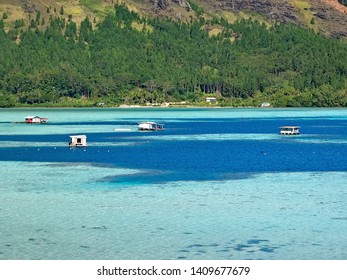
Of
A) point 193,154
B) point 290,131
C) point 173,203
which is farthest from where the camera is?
point 290,131

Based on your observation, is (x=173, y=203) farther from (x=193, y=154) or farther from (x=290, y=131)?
(x=290, y=131)

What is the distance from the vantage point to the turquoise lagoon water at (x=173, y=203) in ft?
159

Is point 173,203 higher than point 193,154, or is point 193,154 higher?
point 173,203

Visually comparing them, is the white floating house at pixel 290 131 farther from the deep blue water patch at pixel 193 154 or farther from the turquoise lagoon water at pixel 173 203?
the turquoise lagoon water at pixel 173 203

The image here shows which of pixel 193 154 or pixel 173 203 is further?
pixel 193 154

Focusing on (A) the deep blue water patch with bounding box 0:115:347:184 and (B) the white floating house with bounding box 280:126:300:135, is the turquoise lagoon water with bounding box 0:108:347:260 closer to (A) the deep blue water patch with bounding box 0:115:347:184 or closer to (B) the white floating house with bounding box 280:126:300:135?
(A) the deep blue water patch with bounding box 0:115:347:184

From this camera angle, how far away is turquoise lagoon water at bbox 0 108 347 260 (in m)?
48.3

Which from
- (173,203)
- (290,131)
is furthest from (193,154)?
(290,131)

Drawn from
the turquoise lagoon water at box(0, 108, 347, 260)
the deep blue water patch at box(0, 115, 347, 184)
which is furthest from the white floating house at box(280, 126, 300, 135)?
the turquoise lagoon water at box(0, 108, 347, 260)

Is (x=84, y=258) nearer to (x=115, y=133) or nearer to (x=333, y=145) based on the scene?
(x=333, y=145)

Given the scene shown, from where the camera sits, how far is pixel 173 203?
6350cm

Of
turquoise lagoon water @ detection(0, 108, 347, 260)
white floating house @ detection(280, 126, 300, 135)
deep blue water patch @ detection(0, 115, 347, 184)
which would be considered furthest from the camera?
white floating house @ detection(280, 126, 300, 135)

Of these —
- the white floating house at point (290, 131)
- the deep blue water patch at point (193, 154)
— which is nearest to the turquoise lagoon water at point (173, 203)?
the deep blue water patch at point (193, 154)

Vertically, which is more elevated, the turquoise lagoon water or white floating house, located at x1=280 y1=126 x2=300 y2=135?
the turquoise lagoon water
